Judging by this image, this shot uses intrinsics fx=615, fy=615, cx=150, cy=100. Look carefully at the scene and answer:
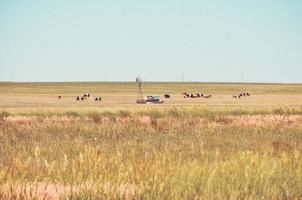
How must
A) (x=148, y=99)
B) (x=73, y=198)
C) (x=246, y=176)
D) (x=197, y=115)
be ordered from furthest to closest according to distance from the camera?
1. (x=148, y=99)
2. (x=197, y=115)
3. (x=246, y=176)
4. (x=73, y=198)

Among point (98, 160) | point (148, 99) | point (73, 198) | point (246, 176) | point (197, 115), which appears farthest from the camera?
point (148, 99)

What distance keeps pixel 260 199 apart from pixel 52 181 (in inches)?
127

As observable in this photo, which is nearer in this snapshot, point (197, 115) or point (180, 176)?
point (180, 176)

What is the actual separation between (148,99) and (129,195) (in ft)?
244

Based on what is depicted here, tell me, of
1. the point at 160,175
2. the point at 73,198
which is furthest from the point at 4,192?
→ the point at 160,175

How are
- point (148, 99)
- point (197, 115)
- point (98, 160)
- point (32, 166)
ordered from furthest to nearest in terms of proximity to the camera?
point (148, 99)
point (197, 115)
point (32, 166)
point (98, 160)

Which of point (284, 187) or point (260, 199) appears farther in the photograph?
point (284, 187)

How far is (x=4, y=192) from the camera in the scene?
792 cm

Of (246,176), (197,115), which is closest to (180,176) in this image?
(246,176)

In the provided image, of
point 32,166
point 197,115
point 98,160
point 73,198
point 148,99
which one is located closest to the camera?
point 73,198

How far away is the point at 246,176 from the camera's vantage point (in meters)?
8.95

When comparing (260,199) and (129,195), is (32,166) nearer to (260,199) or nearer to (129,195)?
(129,195)

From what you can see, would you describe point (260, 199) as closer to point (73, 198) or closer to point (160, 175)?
point (160, 175)

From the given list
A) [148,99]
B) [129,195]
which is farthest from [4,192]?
[148,99]
